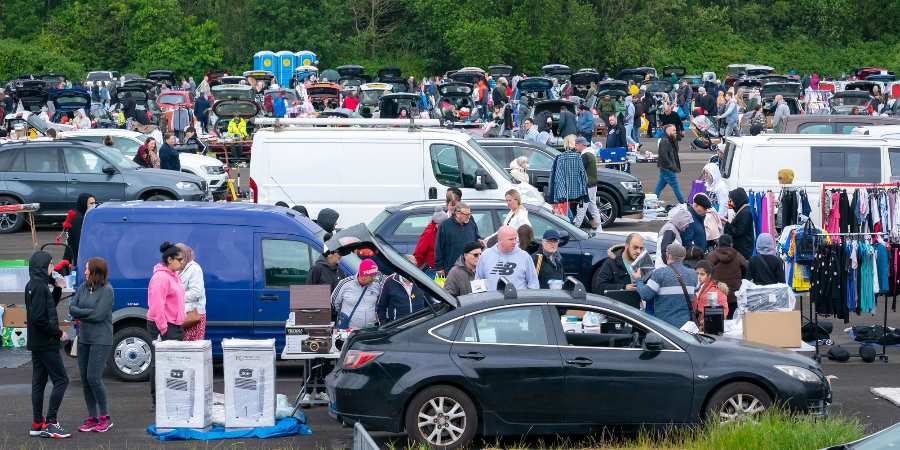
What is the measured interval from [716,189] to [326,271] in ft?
28.4

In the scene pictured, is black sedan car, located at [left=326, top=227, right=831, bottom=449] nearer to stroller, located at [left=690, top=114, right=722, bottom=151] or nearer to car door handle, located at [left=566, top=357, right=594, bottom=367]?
car door handle, located at [left=566, top=357, right=594, bottom=367]

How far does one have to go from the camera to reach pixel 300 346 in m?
12.4

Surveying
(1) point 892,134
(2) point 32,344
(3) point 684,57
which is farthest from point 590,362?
(3) point 684,57

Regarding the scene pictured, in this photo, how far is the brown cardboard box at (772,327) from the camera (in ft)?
45.4

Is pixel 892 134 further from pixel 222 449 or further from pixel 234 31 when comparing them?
pixel 234 31

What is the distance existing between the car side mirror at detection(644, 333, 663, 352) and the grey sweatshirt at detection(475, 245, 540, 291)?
320 cm

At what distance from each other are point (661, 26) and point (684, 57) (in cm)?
235

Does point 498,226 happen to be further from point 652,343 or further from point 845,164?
point 652,343

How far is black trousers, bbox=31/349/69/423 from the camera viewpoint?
473 inches

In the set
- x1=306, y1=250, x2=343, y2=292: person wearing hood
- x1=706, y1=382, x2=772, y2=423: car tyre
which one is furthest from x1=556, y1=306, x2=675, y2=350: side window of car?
x1=306, y1=250, x2=343, y2=292: person wearing hood

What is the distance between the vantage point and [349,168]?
20.6 meters

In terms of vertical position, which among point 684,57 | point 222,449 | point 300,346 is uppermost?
point 684,57

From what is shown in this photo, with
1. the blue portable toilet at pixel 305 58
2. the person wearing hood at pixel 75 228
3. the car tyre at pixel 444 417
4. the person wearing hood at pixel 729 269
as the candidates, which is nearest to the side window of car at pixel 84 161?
the person wearing hood at pixel 75 228

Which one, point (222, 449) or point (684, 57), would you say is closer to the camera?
point (222, 449)
